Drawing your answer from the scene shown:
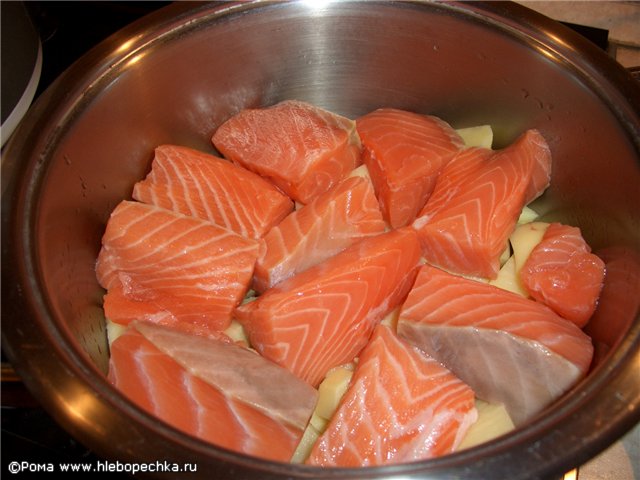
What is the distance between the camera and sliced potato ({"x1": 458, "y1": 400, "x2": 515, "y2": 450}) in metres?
1.45

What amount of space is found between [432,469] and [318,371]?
63 cm

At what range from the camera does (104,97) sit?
5.63 feet

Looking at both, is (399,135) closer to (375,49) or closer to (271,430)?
(375,49)

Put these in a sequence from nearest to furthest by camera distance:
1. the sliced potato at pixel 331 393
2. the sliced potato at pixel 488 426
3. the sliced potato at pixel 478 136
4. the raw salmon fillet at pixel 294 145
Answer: the sliced potato at pixel 488 426 < the sliced potato at pixel 331 393 < the raw salmon fillet at pixel 294 145 < the sliced potato at pixel 478 136

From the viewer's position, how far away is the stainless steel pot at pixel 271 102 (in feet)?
3.69

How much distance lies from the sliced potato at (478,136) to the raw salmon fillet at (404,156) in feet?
0.16

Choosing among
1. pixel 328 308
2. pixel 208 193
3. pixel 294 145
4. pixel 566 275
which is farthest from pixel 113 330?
pixel 566 275

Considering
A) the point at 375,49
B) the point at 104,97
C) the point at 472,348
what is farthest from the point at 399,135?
the point at 104,97

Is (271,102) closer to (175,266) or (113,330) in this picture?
(175,266)

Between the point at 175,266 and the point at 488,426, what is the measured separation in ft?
2.97

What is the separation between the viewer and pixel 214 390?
1396mm

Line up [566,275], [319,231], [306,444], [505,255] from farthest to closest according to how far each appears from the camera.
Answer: [505,255] < [319,231] < [566,275] < [306,444]

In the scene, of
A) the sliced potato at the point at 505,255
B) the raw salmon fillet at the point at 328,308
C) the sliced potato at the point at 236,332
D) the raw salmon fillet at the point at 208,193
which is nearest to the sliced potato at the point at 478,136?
the sliced potato at the point at 505,255

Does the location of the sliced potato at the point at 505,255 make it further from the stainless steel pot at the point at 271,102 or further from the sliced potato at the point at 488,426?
the sliced potato at the point at 488,426
